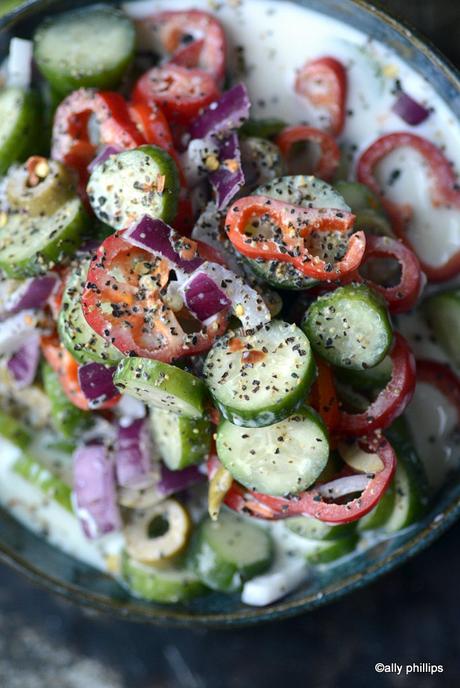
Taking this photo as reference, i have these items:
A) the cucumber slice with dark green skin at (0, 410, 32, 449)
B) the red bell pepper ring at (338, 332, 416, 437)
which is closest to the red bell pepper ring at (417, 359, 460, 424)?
the red bell pepper ring at (338, 332, 416, 437)

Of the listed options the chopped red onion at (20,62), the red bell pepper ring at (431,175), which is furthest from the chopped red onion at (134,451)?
the chopped red onion at (20,62)

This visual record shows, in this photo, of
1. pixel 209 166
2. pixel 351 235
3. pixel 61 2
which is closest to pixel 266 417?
pixel 351 235

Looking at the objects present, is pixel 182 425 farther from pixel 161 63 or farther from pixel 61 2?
pixel 61 2

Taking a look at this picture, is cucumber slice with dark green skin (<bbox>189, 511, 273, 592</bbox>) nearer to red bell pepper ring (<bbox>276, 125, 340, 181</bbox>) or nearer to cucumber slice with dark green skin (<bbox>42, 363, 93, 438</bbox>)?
cucumber slice with dark green skin (<bbox>42, 363, 93, 438</bbox>)

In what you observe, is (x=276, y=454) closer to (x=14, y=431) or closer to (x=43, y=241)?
(x=43, y=241)

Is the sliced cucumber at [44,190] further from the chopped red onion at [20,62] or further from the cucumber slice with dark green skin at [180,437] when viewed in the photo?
the cucumber slice with dark green skin at [180,437]
